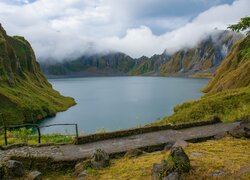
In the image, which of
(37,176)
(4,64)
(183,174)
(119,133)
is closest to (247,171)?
(183,174)

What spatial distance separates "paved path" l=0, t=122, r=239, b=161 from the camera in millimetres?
19984

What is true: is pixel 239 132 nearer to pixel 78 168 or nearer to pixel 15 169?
pixel 78 168

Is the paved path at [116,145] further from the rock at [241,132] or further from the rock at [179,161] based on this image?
the rock at [179,161]

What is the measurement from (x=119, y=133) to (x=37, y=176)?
9.78 meters

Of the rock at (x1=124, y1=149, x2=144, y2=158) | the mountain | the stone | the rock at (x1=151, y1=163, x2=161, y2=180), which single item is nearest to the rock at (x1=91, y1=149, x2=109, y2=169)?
the rock at (x1=124, y1=149, x2=144, y2=158)

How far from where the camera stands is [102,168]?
17109mm

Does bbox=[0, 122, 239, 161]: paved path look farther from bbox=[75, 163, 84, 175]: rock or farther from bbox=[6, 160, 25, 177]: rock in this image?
bbox=[6, 160, 25, 177]: rock

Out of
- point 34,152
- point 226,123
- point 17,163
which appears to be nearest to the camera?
point 17,163

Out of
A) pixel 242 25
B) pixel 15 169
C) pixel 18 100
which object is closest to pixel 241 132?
pixel 242 25

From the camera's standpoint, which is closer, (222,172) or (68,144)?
(222,172)

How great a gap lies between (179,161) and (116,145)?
31.0 feet

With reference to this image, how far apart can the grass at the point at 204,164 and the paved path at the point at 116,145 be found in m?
1.89

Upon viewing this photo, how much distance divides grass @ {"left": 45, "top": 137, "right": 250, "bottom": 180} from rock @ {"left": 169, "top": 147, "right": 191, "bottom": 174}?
293mm

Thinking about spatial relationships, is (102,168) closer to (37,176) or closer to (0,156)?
(37,176)
